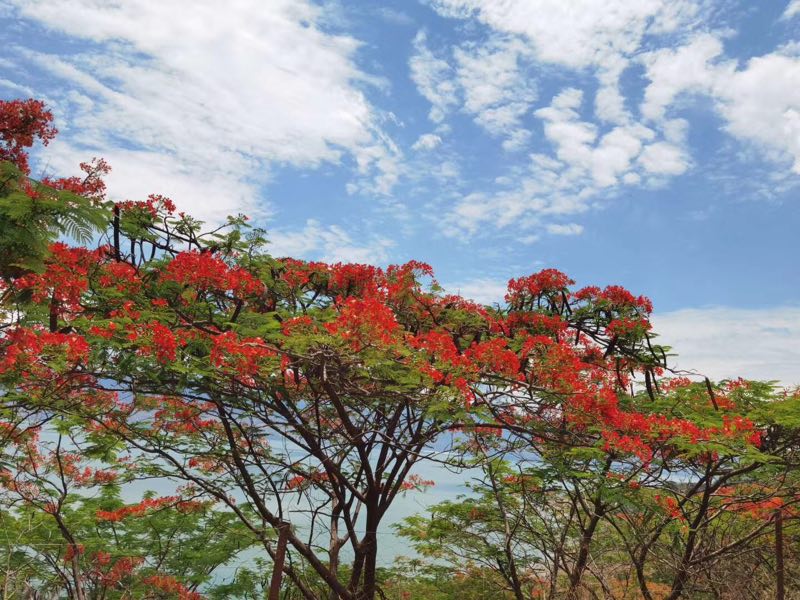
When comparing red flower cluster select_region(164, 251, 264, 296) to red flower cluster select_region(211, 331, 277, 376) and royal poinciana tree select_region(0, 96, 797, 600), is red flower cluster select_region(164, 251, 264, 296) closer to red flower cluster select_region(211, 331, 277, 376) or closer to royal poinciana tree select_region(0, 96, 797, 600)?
royal poinciana tree select_region(0, 96, 797, 600)

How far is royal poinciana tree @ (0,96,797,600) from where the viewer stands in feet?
17.5

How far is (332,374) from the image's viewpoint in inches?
237

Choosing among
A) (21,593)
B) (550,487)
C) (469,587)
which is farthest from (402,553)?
(21,593)

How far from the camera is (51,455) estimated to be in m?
9.80

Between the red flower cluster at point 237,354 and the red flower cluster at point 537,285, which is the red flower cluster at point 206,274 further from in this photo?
the red flower cluster at point 537,285

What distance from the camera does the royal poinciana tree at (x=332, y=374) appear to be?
534 cm

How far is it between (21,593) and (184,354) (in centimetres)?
546

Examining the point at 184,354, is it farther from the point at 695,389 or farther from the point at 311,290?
the point at 695,389

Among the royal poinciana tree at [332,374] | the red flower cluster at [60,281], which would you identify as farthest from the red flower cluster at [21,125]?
the red flower cluster at [60,281]

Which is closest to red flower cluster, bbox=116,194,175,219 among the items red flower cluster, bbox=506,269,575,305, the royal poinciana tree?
the royal poinciana tree

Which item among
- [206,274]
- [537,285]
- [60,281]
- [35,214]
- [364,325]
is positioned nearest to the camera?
[35,214]

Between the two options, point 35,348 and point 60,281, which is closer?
point 35,348

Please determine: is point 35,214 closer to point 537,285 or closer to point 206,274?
point 206,274

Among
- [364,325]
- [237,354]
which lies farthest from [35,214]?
[364,325]
